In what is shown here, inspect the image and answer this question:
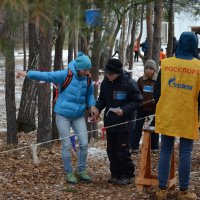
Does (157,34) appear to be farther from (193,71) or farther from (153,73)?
(193,71)

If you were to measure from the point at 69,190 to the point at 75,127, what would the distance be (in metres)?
0.81

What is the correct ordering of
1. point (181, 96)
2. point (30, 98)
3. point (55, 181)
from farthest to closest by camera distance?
point (30, 98) → point (55, 181) → point (181, 96)

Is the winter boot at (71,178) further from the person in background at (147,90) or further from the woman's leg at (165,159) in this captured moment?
the person in background at (147,90)

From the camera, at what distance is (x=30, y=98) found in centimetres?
1227

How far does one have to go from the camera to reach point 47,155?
897 cm

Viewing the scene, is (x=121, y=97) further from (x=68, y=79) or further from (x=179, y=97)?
(x=179, y=97)

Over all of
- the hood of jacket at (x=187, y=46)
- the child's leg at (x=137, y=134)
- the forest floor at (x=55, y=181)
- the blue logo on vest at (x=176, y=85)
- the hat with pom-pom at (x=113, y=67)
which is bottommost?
the forest floor at (x=55, y=181)

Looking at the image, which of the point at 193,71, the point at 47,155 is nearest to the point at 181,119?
the point at 193,71

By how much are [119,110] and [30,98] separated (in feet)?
18.8

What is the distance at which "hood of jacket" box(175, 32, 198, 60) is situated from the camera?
5902 millimetres

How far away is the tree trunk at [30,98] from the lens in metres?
11.7

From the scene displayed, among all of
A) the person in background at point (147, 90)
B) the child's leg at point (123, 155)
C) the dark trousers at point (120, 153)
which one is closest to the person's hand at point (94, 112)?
the dark trousers at point (120, 153)

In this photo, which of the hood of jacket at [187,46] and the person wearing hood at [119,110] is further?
the person wearing hood at [119,110]

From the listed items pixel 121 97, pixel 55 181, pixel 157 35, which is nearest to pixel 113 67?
pixel 121 97
